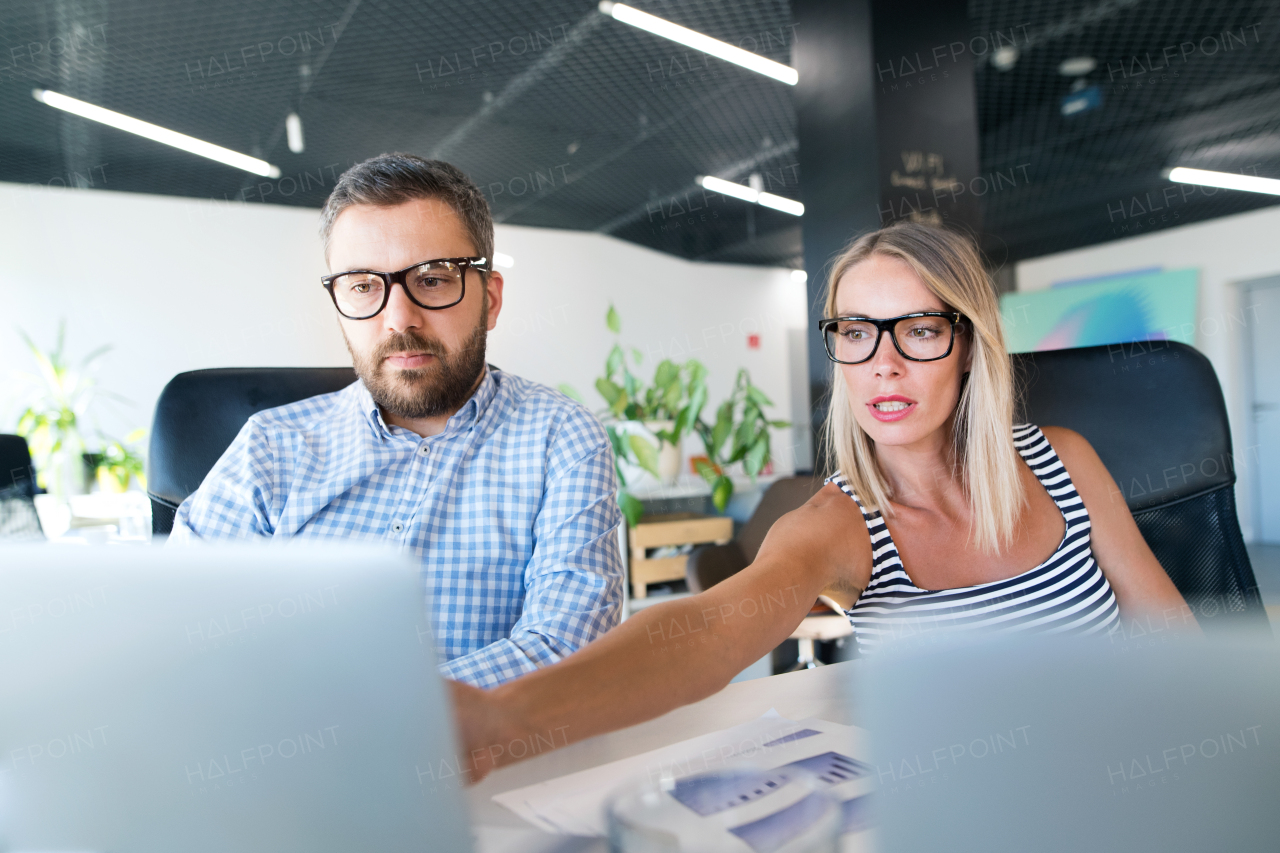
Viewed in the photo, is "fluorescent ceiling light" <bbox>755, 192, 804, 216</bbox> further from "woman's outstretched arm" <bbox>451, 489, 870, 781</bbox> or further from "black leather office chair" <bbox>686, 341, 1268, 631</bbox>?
"woman's outstretched arm" <bbox>451, 489, 870, 781</bbox>

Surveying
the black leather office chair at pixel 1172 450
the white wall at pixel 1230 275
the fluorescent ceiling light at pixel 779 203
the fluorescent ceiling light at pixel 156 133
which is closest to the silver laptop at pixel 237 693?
the black leather office chair at pixel 1172 450

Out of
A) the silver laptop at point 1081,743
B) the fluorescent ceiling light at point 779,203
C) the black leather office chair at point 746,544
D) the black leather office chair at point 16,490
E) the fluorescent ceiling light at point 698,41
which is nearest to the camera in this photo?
the silver laptop at point 1081,743

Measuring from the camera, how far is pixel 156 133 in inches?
183

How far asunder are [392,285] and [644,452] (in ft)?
4.91

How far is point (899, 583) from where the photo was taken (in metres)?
1.18

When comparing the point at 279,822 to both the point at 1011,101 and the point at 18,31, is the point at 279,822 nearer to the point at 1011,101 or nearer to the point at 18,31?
the point at 18,31

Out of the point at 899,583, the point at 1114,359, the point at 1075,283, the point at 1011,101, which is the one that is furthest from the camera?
the point at 1075,283

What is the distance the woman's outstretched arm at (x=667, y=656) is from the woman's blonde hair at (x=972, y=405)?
0.15 meters

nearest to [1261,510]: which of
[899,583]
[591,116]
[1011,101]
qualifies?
[1011,101]

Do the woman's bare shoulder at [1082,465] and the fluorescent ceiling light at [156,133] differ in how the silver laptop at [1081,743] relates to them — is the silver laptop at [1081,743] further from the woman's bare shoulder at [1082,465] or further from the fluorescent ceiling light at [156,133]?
the fluorescent ceiling light at [156,133]

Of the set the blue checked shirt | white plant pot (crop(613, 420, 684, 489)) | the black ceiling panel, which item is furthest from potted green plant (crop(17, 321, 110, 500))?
the blue checked shirt

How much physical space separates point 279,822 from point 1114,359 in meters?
1.52

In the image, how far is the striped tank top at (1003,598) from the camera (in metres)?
1.15

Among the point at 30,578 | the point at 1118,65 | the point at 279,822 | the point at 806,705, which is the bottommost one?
the point at 806,705
